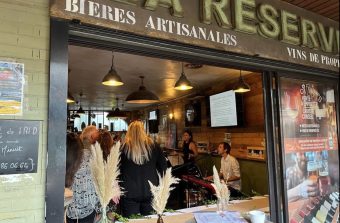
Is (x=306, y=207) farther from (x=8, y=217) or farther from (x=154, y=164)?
(x=8, y=217)

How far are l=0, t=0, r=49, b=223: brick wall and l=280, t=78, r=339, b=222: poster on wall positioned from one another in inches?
87.1

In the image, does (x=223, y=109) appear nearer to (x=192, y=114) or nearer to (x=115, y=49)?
(x=192, y=114)

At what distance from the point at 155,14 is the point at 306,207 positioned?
2.47 metres

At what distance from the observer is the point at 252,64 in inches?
109

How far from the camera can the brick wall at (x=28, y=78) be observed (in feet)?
5.21

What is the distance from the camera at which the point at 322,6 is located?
3184mm

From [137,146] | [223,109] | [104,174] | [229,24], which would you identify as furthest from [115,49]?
[223,109]

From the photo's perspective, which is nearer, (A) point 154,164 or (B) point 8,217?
(B) point 8,217

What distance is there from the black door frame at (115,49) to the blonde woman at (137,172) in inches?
46.0

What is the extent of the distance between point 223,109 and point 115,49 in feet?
15.1

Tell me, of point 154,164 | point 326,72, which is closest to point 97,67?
point 154,164

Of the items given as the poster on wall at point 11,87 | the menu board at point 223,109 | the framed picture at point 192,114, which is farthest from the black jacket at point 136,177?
the framed picture at point 192,114

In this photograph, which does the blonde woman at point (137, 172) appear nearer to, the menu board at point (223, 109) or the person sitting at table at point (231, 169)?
the person sitting at table at point (231, 169)

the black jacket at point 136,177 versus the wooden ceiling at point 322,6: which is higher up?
the wooden ceiling at point 322,6
